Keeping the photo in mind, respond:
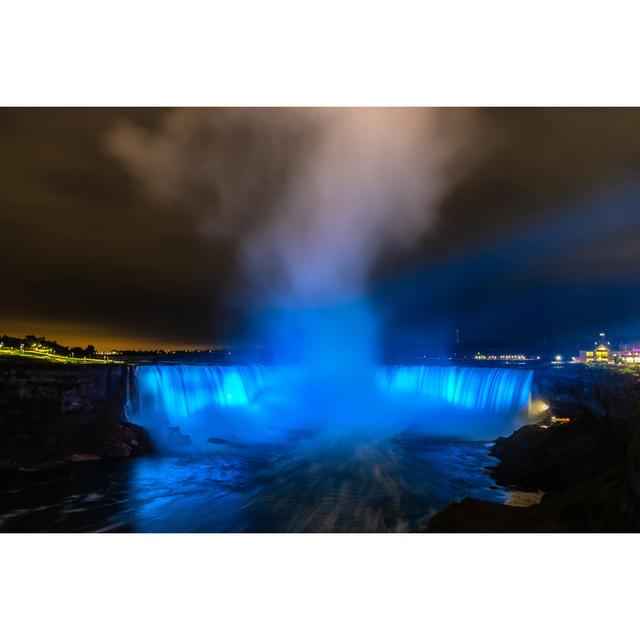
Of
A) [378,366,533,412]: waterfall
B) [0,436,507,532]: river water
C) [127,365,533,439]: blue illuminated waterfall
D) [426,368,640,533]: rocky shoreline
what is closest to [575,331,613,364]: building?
[378,366,533,412]: waterfall

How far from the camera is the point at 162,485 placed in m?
12.5

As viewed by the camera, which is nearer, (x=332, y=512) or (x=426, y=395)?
(x=332, y=512)

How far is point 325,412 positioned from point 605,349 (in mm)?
39789

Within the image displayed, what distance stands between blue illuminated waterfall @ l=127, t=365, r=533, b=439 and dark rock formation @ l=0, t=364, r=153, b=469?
6.94ft

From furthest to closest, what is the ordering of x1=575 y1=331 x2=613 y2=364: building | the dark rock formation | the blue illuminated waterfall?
x1=575 y1=331 x2=613 y2=364: building → the blue illuminated waterfall → the dark rock formation

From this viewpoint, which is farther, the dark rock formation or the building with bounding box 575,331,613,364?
the building with bounding box 575,331,613,364

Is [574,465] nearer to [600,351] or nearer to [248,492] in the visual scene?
[248,492]

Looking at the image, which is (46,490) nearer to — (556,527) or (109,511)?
(109,511)

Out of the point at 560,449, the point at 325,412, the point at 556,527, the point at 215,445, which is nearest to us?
the point at 556,527

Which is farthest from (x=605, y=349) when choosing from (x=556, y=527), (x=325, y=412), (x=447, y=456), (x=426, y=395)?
(x=556, y=527)

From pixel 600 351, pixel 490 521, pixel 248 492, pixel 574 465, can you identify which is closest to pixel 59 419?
pixel 248 492

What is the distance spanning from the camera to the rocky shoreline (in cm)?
616

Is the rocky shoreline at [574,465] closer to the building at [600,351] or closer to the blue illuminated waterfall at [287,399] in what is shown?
the blue illuminated waterfall at [287,399]

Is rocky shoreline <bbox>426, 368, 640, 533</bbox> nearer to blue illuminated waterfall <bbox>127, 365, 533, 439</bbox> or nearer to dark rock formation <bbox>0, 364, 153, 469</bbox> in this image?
blue illuminated waterfall <bbox>127, 365, 533, 439</bbox>
